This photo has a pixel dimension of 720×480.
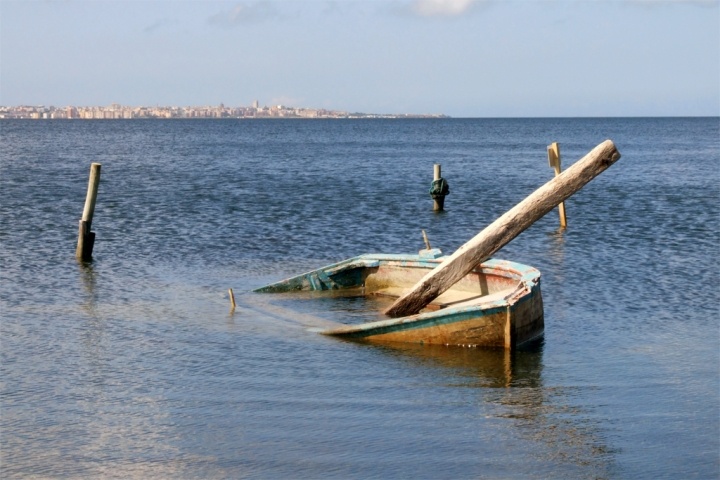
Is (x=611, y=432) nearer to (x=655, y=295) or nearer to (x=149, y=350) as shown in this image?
(x=149, y=350)

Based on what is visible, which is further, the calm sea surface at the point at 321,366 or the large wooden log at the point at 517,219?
the large wooden log at the point at 517,219

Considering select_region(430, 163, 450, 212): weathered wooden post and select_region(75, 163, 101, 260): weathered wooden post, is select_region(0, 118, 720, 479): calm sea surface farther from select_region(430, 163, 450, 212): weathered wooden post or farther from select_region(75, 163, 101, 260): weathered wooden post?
select_region(430, 163, 450, 212): weathered wooden post

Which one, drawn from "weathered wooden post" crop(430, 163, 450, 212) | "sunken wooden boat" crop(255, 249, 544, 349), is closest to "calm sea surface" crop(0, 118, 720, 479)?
"sunken wooden boat" crop(255, 249, 544, 349)

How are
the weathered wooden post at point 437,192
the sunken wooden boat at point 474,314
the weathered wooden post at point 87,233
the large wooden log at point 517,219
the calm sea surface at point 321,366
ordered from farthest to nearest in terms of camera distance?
the weathered wooden post at point 437,192, the weathered wooden post at point 87,233, the large wooden log at point 517,219, the sunken wooden boat at point 474,314, the calm sea surface at point 321,366

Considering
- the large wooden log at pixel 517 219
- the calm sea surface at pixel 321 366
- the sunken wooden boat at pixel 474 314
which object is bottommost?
the calm sea surface at pixel 321 366

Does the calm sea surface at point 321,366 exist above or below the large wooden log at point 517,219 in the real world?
below

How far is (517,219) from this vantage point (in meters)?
14.2

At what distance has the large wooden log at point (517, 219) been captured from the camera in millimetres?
13883

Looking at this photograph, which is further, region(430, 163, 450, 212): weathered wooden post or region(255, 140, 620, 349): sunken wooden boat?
region(430, 163, 450, 212): weathered wooden post

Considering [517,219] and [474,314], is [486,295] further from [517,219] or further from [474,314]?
[474,314]

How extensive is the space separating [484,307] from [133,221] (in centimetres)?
1817

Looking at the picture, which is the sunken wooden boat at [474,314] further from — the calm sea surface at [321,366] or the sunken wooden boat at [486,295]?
the calm sea surface at [321,366]

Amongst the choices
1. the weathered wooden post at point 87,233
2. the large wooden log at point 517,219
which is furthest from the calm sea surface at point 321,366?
the large wooden log at point 517,219

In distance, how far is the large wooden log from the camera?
547 inches
